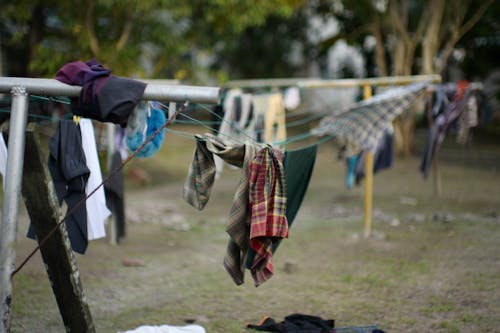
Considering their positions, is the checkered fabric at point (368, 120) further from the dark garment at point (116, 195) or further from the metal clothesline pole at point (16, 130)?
the metal clothesline pole at point (16, 130)

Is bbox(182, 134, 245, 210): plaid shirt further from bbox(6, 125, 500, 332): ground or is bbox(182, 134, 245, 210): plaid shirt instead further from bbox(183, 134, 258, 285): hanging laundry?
bbox(6, 125, 500, 332): ground

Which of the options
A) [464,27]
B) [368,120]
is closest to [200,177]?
[368,120]

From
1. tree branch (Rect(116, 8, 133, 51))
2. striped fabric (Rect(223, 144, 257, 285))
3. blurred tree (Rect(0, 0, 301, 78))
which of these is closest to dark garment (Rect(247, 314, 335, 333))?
striped fabric (Rect(223, 144, 257, 285))

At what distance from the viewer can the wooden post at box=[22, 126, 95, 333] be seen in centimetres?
325

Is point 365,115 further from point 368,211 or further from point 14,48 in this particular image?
point 14,48

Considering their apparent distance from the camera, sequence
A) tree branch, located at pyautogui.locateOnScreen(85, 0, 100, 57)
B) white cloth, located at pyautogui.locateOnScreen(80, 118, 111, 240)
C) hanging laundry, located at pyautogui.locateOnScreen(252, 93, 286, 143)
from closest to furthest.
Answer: white cloth, located at pyautogui.locateOnScreen(80, 118, 111, 240) < hanging laundry, located at pyautogui.locateOnScreen(252, 93, 286, 143) < tree branch, located at pyautogui.locateOnScreen(85, 0, 100, 57)

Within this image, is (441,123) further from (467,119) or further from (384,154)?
(384,154)

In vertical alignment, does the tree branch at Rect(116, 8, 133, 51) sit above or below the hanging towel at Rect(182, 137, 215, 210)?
above

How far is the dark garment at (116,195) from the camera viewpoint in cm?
547

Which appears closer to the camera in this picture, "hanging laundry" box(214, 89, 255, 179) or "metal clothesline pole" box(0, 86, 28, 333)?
"metal clothesline pole" box(0, 86, 28, 333)

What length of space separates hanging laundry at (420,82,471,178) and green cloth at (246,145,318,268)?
3.83m

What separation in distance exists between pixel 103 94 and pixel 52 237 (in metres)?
0.85

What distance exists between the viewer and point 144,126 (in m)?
3.67

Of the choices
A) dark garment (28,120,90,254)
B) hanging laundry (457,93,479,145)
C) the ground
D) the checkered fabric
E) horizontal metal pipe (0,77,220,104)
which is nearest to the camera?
horizontal metal pipe (0,77,220,104)
